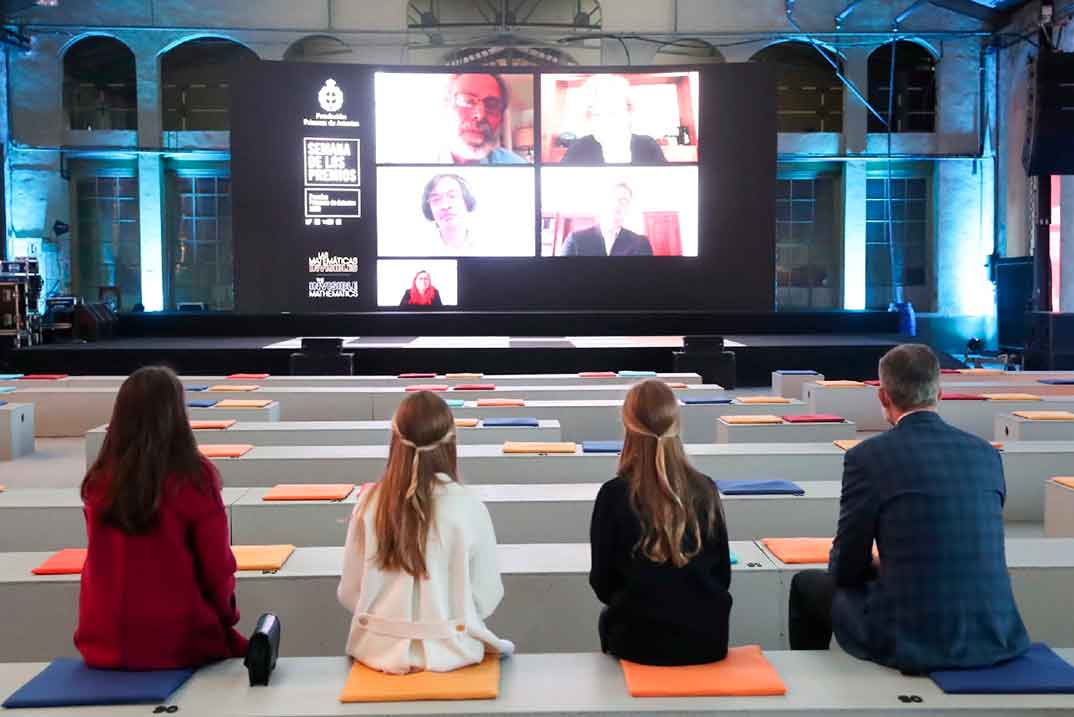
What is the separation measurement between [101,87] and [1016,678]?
17.0 metres

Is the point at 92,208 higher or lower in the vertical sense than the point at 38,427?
higher

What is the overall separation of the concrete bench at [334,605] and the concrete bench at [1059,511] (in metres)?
1.67

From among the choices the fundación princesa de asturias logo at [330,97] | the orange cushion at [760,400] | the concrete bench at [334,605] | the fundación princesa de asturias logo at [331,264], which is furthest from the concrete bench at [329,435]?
the fundación princesa de asturias logo at [330,97]

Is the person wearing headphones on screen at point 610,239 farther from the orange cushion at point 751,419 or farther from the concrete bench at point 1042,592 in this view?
the concrete bench at point 1042,592

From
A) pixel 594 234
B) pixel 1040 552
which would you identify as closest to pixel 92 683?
pixel 1040 552

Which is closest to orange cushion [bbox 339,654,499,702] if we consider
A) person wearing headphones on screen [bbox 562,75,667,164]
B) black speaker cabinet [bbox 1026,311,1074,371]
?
black speaker cabinet [bbox 1026,311,1074,371]

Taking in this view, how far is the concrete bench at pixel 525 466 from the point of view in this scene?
16.6 feet

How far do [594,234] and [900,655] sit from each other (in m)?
11.9

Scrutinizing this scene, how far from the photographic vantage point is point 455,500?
97.0 inches

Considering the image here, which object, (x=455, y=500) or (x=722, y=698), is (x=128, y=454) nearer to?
(x=455, y=500)

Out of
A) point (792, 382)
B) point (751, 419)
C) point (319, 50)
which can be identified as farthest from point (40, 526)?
point (319, 50)

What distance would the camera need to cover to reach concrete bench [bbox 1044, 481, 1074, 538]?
4277mm

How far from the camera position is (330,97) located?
14.2m

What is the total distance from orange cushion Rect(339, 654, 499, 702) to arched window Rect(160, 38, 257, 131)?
616 inches
